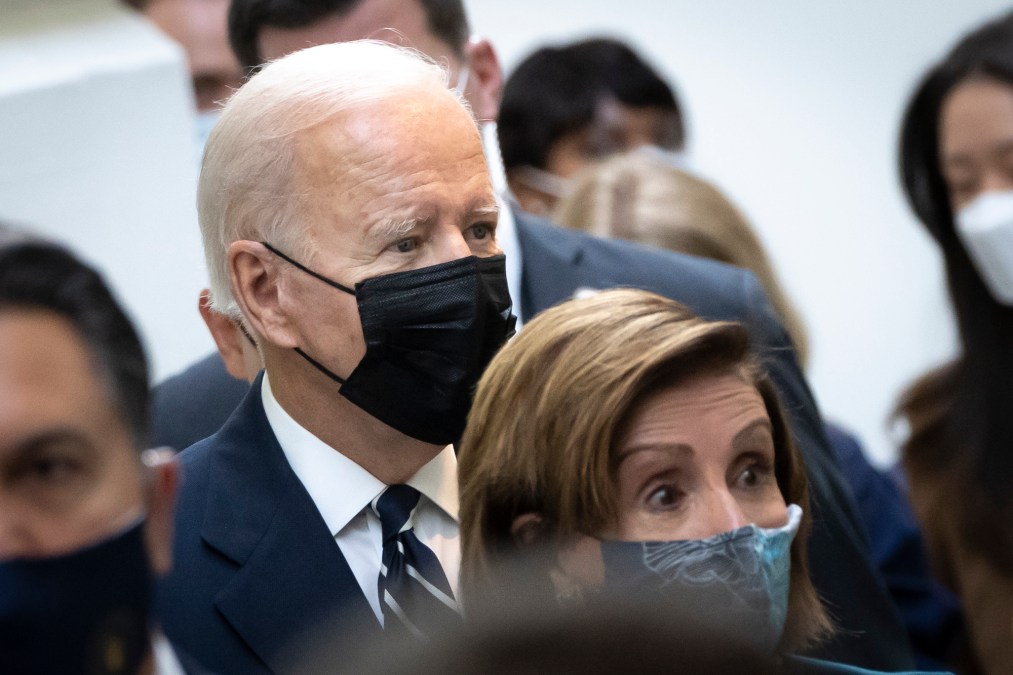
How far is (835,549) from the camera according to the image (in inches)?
90.9

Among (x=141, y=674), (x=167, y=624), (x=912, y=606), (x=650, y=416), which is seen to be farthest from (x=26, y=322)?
(x=912, y=606)

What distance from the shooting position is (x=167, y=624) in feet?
5.66

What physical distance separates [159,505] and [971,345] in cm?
272

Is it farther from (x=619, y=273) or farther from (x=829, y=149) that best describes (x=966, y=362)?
(x=829, y=149)

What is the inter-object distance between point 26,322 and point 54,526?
0.55 feet

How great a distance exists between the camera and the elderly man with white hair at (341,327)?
6.00 feet

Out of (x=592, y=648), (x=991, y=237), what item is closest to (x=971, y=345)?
(x=991, y=237)

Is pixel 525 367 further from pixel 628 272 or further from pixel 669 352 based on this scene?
pixel 628 272

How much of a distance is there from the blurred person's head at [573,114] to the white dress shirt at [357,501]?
2457 millimetres

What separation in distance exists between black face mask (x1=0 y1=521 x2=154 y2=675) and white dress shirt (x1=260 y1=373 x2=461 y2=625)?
0.56m

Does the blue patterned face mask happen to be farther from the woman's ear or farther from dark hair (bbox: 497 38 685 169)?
dark hair (bbox: 497 38 685 169)

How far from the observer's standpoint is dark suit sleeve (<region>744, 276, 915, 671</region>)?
2201 millimetres

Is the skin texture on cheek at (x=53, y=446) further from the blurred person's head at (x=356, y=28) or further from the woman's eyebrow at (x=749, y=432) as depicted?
the blurred person's head at (x=356, y=28)

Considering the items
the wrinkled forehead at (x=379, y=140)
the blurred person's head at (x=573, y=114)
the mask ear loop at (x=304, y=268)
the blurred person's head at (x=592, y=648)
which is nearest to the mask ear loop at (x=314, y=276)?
the mask ear loop at (x=304, y=268)
